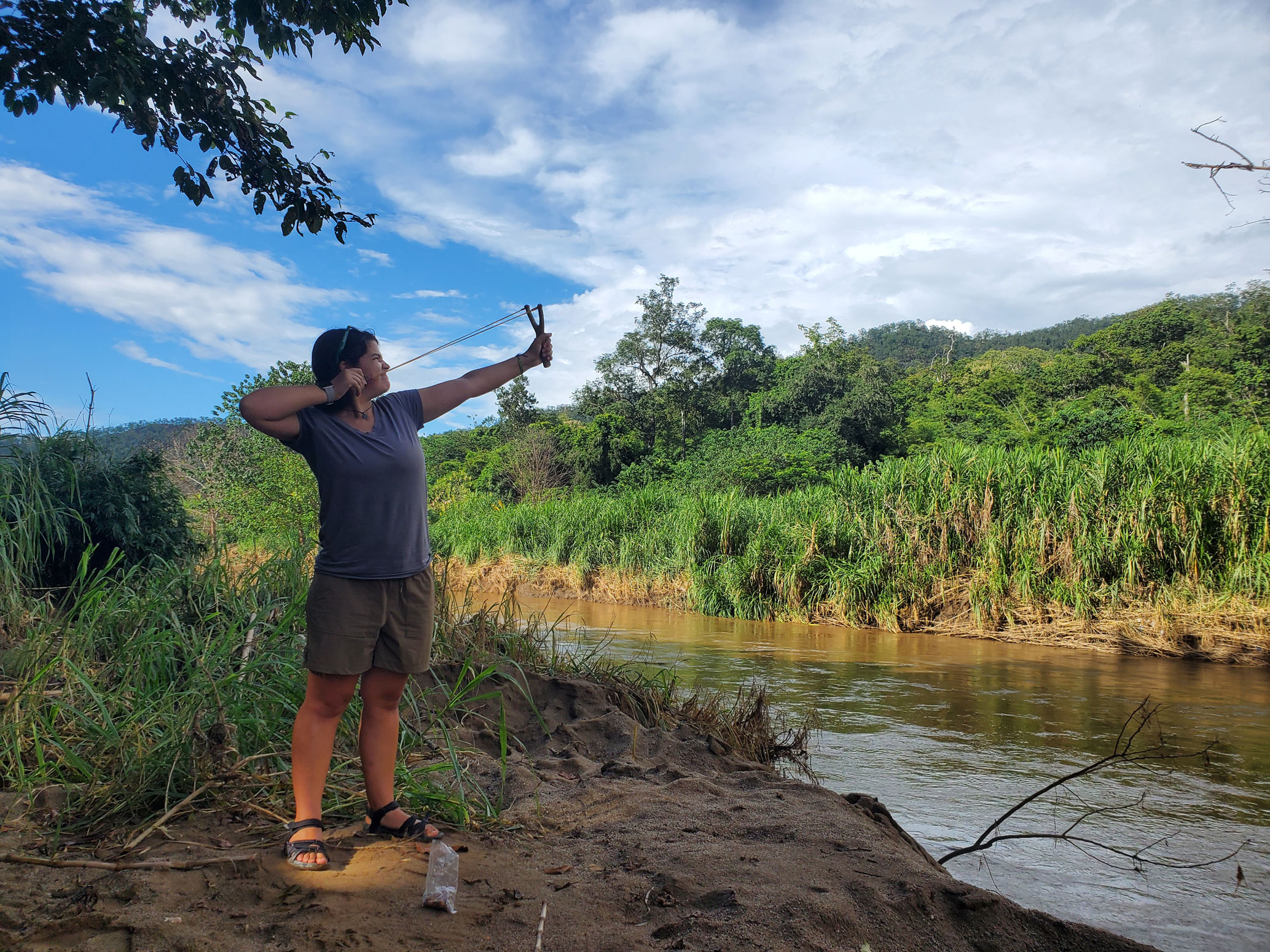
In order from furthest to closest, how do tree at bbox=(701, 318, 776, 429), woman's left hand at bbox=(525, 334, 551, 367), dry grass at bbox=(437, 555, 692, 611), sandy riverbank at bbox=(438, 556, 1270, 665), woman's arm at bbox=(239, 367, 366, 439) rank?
tree at bbox=(701, 318, 776, 429) → dry grass at bbox=(437, 555, 692, 611) → sandy riverbank at bbox=(438, 556, 1270, 665) → woman's left hand at bbox=(525, 334, 551, 367) → woman's arm at bbox=(239, 367, 366, 439)

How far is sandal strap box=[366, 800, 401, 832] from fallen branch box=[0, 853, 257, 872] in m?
0.42

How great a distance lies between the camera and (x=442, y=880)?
205 centimetres

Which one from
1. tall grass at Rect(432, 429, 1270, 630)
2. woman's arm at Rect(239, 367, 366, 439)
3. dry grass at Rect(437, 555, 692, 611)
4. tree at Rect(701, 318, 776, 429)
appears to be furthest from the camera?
tree at Rect(701, 318, 776, 429)

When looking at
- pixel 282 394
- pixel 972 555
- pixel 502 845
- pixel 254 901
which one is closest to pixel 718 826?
pixel 502 845

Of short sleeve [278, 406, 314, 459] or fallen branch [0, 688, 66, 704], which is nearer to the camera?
short sleeve [278, 406, 314, 459]

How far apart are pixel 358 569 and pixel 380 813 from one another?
771 mm

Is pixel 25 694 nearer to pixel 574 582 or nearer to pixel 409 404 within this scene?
pixel 409 404

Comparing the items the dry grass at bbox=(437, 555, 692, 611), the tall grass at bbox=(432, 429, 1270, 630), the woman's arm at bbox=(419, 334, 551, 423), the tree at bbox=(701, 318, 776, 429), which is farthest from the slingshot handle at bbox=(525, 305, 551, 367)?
the tree at bbox=(701, 318, 776, 429)

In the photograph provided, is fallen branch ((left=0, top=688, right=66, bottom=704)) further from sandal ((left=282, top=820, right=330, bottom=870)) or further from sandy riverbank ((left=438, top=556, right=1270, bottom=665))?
sandy riverbank ((left=438, top=556, right=1270, bottom=665))

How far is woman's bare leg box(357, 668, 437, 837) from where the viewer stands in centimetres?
240

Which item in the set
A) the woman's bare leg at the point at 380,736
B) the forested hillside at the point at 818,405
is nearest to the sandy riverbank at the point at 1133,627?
the woman's bare leg at the point at 380,736

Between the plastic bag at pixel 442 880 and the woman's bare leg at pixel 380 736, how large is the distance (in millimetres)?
214

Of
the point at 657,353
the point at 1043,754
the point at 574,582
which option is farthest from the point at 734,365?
the point at 1043,754

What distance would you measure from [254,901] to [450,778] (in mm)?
1054
